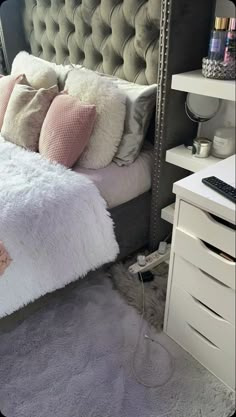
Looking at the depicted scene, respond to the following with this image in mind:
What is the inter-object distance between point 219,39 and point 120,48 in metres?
0.58

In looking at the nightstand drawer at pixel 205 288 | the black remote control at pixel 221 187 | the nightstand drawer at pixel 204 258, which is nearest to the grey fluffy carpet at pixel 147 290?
the nightstand drawer at pixel 205 288

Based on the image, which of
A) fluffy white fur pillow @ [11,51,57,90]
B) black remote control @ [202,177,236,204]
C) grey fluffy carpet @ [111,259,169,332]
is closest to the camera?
black remote control @ [202,177,236,204]

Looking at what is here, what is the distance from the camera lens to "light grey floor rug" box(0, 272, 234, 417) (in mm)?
1055

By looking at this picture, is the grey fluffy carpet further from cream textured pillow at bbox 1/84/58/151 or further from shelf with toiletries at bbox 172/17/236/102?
shelf with toiletries at bbox 172/17/236/102

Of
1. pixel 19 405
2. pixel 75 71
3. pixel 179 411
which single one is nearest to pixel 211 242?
pixel 179 411

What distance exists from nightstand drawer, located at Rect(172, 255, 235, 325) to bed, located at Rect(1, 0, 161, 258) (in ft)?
1.51

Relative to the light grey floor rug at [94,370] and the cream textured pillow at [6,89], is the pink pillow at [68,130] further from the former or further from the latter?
the light grey floor rug at [94,370]

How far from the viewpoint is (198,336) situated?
1.11 meters

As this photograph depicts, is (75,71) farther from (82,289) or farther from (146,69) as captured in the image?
(82,289)

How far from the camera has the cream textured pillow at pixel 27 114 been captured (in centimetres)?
151

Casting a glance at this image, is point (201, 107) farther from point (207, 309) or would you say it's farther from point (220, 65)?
point (207, 309)

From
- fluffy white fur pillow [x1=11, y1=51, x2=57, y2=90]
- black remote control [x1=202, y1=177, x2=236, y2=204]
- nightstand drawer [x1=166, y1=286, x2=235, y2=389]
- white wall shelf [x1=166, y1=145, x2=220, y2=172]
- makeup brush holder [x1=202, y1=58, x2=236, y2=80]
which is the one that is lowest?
nightstand drawer [x1=166, y1=286, x2=235, y2=389]

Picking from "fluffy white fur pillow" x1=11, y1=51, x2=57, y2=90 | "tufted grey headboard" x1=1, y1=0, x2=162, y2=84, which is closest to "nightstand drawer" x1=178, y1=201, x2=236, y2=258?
"tufted grey headboard" x1=1, y1=0, x2=162, y2=84

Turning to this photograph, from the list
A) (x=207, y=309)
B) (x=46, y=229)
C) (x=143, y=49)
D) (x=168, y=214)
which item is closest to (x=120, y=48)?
(x=143, y=49)
